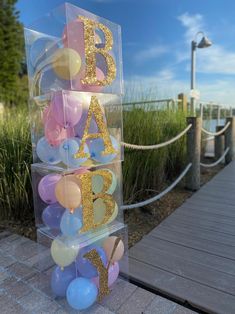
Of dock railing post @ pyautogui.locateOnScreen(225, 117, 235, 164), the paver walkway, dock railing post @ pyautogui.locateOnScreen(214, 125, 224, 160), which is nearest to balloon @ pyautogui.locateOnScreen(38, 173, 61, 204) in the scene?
the paver walkway

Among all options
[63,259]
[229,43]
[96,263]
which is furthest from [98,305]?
[229,43]

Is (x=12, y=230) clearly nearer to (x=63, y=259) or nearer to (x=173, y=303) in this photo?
(x=63, y=259)

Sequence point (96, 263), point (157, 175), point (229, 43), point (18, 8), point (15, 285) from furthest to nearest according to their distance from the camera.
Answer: point (18, 8) → point (229, 43) → point (157, 175) → point (15, 285) → point (96, 263)

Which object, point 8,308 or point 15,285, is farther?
point 15,285

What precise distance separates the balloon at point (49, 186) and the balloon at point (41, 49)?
642mm

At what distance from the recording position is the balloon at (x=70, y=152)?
4.14ft

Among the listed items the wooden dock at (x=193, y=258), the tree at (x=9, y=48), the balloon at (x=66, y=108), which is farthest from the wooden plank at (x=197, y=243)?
the tree at (x=9, y=48)

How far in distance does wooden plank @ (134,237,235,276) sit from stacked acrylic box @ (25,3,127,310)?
612 mm

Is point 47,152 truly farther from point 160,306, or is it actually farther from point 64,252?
point 160,306

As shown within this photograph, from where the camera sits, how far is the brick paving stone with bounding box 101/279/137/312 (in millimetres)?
1420

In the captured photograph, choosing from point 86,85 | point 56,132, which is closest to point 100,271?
point 56,132

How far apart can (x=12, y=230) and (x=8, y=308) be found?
3.60 ft

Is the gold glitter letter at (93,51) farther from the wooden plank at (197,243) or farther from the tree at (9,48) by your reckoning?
the tree at (9,48)

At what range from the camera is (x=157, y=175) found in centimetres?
314
